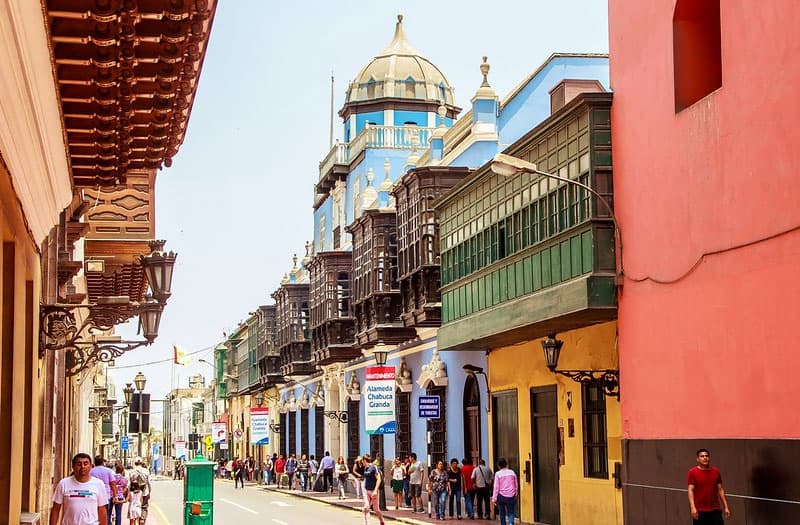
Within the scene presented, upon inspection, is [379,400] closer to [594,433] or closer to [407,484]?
[407,484]

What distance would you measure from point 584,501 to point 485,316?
4240 mm

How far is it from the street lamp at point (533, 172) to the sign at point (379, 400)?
44.9ft

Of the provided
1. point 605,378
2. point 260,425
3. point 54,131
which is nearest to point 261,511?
point 605,378

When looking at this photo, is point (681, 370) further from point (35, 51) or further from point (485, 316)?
point (35, 51)

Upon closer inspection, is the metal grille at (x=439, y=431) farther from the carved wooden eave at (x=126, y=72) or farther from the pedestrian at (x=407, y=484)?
the carved wooden eave at (x=126, y=72)

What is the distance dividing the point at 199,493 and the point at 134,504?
4824mm

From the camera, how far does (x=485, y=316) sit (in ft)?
92.4

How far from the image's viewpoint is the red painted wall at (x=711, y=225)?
16.8m

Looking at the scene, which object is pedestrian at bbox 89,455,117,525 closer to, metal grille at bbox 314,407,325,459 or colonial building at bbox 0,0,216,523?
colonial building at bbox 0,0,216,523

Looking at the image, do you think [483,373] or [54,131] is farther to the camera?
[483,373]

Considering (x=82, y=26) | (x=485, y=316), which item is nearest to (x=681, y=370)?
(x=485, y=316)

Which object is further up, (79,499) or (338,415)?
(338,415)

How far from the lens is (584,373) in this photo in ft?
81.0

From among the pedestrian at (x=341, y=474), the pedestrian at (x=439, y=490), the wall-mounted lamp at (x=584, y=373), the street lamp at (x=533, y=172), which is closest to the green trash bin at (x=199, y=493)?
the wall-mounted lamp at (x=584, y=373)
